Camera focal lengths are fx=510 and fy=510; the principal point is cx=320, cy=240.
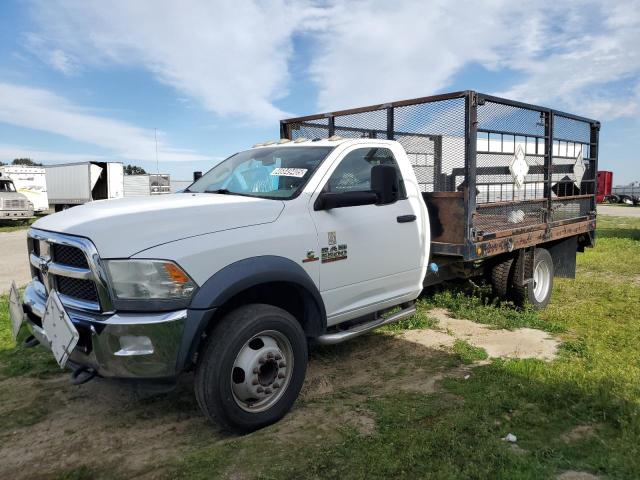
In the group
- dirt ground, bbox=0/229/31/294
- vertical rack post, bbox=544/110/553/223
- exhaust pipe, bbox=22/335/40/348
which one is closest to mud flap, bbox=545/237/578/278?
vertical rack post, bbox=544/110/553/223

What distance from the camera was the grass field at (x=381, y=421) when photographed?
2986 mm

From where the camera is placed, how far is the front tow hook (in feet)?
10.2

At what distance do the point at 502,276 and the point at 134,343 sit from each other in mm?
4865

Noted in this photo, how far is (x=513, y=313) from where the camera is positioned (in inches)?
245

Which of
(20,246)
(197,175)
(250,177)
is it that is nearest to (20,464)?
(250,177)

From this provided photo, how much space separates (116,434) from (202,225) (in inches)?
62.1

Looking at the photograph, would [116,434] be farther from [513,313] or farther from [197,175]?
[513,313]

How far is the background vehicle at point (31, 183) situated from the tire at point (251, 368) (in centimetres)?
2713

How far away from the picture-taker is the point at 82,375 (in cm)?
313

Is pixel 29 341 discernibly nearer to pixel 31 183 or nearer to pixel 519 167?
pixel 519 167

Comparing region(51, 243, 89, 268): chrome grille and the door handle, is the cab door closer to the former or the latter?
the door handle

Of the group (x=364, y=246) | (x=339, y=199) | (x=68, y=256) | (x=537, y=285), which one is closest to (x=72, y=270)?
(x=68, y=256)

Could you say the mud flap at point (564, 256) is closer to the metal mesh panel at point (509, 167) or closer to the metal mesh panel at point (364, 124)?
the metal mesh panel at point (509, 167)

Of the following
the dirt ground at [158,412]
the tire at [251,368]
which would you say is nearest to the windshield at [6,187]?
the dirt ground at [158,412]
